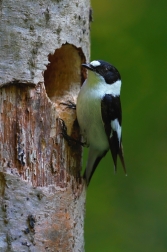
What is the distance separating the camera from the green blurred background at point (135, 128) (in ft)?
14.6

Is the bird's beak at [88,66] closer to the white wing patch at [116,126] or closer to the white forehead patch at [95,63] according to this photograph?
the white forehead patch at [95,63]

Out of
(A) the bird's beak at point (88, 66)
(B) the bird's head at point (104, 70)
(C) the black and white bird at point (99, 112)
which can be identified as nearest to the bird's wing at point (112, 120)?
(C) the black and white bird at point (99, 112)

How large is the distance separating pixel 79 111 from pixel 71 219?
660 mm

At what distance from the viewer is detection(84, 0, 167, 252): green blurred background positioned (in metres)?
4.46

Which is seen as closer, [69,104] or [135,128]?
[69,104]

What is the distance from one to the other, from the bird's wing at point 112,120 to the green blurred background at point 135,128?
122cm

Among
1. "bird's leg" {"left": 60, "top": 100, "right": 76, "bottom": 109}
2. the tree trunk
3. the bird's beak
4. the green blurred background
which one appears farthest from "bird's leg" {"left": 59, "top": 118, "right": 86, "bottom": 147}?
the green blurred background

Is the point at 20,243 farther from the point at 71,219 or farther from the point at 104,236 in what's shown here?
the point at 104,236

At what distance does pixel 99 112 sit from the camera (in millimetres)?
3133

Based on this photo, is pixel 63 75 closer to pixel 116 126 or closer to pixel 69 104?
pixel 69 104

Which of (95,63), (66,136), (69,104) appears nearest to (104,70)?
(95,63)

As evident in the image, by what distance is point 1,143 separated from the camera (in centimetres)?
245

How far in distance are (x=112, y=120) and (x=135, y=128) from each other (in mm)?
1313

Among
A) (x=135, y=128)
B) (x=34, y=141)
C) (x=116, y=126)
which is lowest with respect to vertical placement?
(x=34, y=141)
